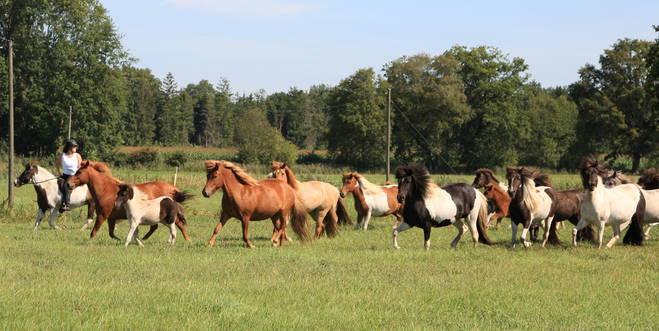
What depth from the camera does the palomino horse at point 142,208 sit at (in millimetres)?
11625

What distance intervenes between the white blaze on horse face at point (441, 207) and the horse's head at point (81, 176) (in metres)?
7.52

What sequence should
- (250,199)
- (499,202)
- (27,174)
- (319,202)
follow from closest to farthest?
(250,199) → (319,202) → (499,202) → (27,174)

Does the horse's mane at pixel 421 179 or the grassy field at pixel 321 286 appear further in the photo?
the horse's mane at pixel 421 179

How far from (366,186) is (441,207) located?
489 centimetres

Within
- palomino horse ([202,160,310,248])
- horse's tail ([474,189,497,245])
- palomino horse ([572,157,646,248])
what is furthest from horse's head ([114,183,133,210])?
palomino horse ([572,157,646,248])

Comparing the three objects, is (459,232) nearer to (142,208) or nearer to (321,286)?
(321,286)

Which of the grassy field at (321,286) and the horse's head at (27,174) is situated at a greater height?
the horse's head at (27,174)

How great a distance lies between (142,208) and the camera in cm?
1177

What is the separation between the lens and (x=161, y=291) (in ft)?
23.3

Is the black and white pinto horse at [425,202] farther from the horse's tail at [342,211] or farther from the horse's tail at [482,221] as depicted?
the horse's tail at [342,211]

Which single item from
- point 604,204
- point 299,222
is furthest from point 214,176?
Answer: point 604,204

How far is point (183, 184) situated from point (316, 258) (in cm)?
2408

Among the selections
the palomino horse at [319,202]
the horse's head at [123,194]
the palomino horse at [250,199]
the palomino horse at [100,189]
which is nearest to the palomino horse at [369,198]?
the palomino horse at [319,202]

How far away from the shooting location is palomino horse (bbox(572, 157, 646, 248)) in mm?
11703
